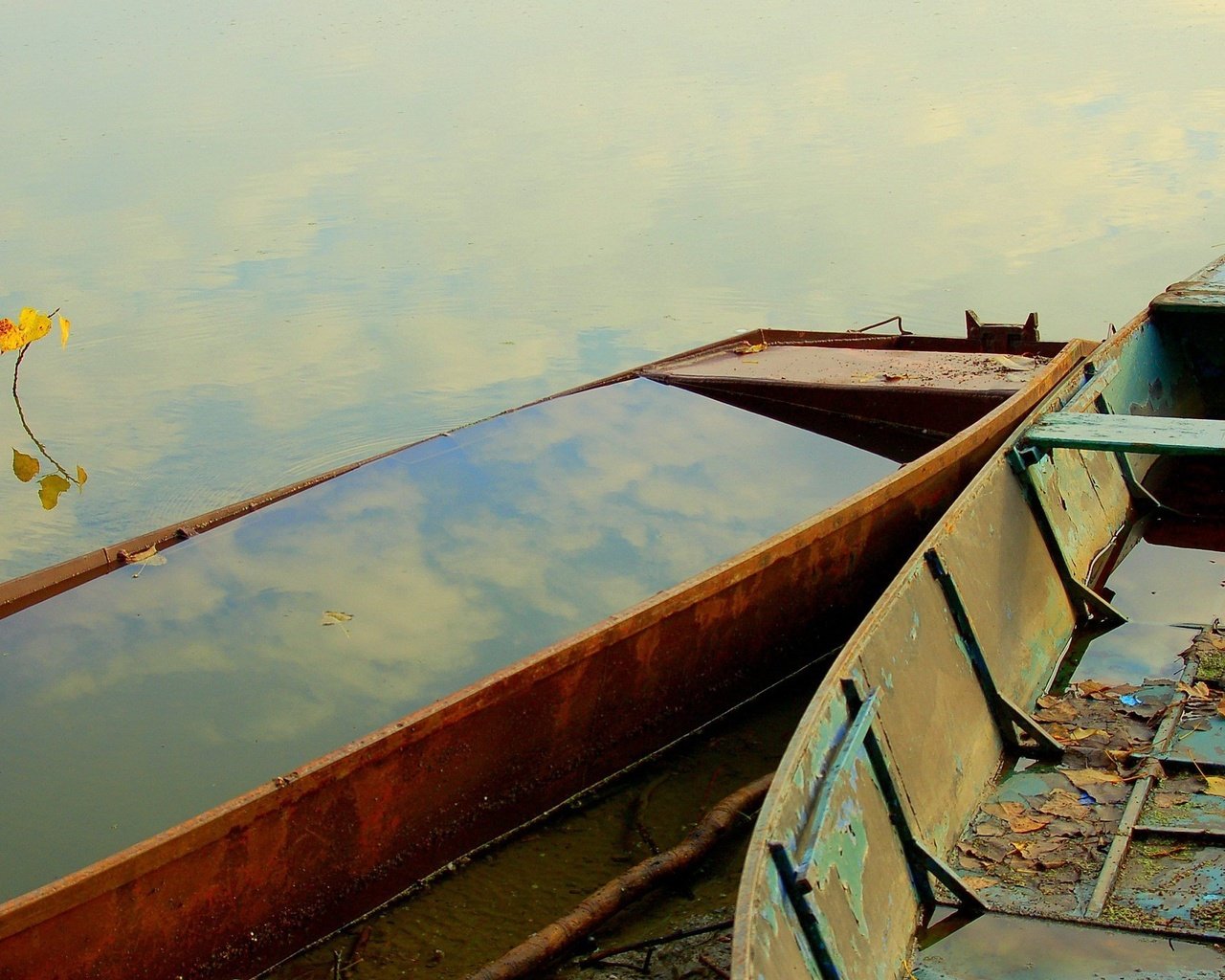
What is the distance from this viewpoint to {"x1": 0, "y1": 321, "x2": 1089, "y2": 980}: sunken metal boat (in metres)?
4.37

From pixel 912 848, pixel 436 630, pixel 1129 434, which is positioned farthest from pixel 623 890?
pixel 1129 434

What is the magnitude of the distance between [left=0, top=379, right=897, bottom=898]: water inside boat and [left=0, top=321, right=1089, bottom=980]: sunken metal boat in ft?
0.06

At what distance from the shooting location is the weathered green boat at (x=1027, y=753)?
3719 mm

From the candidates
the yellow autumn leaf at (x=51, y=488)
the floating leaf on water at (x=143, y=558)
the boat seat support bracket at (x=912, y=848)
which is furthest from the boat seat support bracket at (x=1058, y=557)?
the yellow autumn leaf at (x=51, y=488)

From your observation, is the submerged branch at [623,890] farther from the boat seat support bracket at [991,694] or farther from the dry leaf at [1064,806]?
the dry leaf at [1064,806]

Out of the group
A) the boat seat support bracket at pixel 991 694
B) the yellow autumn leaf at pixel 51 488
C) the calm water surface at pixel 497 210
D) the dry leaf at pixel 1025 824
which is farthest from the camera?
the calm water surface at pixel 497 210

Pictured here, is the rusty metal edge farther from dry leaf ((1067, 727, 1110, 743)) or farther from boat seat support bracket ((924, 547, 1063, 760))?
dry leaf ((1067, 727, 1110, 743))

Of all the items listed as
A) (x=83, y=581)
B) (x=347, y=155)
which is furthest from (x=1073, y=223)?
(x=83, y=581)

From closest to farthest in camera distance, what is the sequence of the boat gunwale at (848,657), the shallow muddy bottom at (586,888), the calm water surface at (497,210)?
the boat gunwale at (848,657), the shallow muddy bottom at (586,888), the calm water surface at (497,210)

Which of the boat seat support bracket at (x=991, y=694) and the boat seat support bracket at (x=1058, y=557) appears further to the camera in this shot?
the boat seat support bracket at (x=1058, y=557)

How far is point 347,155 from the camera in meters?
15.7

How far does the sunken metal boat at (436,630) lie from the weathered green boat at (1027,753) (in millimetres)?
751

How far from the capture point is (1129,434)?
19.4 ft

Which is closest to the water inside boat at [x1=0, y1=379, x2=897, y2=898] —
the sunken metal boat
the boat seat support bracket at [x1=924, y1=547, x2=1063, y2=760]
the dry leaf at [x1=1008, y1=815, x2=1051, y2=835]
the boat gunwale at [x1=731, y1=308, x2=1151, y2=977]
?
the sunken metal boat
